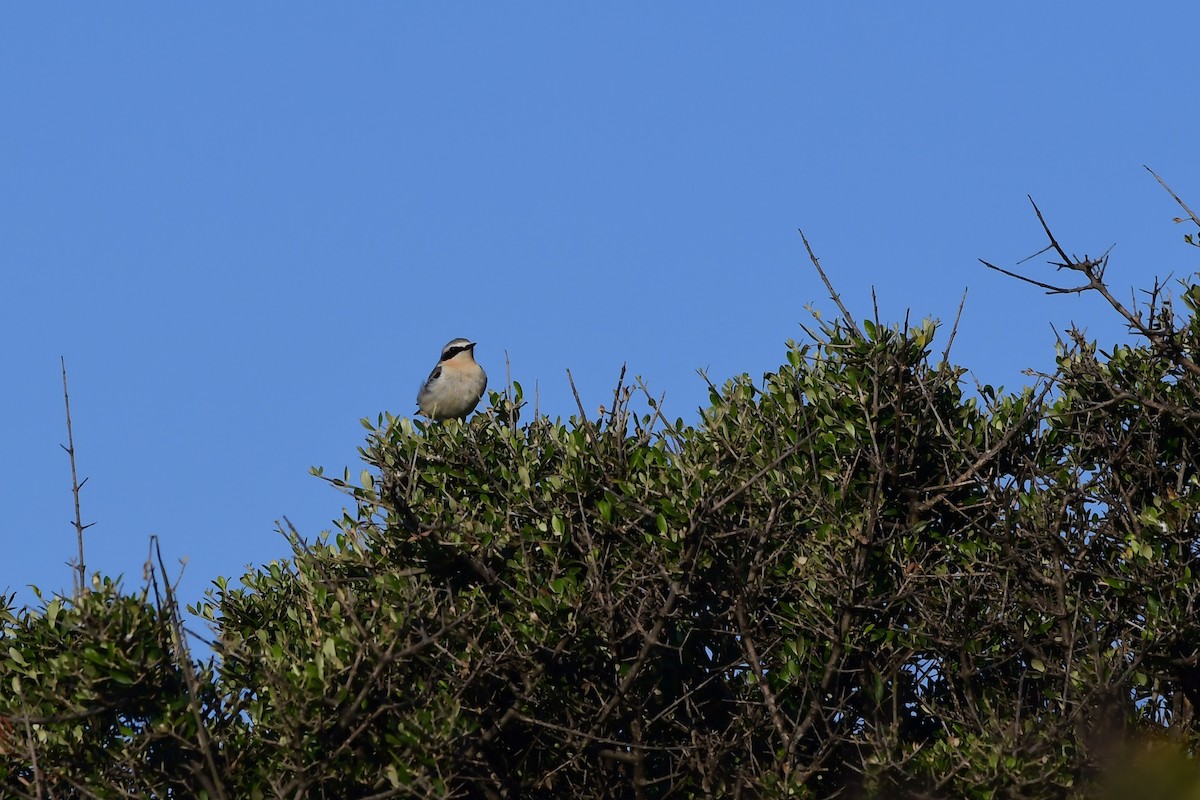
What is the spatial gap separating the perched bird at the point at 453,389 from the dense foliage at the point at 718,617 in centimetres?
387

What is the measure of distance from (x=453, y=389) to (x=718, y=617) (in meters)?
6.30

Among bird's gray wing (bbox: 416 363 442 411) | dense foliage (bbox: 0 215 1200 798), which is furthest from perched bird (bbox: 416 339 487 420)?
dense foliage (bbox: 0 215 1200 798)

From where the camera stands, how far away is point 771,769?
10.2 m

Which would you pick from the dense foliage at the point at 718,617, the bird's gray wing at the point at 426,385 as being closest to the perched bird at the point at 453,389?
the bird's gray wing at the point at 426,385

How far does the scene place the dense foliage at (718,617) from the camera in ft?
31.2

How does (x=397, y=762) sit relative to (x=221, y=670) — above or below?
below

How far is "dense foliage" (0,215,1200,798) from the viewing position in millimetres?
9516

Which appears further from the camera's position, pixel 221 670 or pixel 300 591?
pixel 300 591

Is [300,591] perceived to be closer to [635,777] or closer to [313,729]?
[313,729]

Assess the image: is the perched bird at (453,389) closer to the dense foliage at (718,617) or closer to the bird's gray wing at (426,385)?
the bird's gray wing at (426,385)

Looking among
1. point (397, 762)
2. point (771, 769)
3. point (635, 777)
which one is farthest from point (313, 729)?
point (771, 769)

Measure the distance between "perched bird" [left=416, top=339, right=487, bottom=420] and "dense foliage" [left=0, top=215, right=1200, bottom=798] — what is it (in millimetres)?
3871

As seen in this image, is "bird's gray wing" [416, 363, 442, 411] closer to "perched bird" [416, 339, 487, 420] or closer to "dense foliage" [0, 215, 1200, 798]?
"perched bird" [416, 339, 487, 420]

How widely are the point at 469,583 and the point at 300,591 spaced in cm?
149
